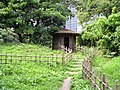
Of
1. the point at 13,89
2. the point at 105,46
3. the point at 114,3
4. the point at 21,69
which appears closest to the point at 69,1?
the point at 114,3

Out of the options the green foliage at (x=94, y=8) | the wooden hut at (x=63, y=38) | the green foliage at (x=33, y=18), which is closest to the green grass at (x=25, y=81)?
the green foliage at (x=33, y=18)

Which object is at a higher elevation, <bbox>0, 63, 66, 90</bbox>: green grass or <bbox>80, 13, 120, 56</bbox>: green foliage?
<bbox>80, 13, 120, 56</bbox>: green foliage

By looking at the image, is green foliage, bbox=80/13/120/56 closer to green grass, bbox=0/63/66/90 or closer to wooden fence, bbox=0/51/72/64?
wooden fence, bbox=0/51/72/64

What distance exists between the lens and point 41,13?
2789 cm

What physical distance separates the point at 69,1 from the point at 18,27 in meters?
10.4

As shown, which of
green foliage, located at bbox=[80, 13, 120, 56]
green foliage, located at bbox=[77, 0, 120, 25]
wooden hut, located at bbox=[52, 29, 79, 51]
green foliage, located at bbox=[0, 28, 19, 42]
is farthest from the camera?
wooden hut, located at bbox=[52, 29, 79, 51]

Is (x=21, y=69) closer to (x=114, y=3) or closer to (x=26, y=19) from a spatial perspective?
(x=26, y=19)

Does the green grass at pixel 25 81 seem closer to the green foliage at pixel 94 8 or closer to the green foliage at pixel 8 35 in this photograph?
the green foliage at pixel 8 35

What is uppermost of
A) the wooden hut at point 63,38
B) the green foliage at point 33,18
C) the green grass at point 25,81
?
the green foliage at point 33,18

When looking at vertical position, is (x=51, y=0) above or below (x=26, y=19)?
above

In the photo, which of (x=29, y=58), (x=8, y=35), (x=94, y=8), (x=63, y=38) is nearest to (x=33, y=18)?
(x=8, y=35)

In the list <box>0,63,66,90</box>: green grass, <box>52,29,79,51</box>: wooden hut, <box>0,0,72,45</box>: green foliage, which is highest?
<box>0,0,72,45</box>: green foliage

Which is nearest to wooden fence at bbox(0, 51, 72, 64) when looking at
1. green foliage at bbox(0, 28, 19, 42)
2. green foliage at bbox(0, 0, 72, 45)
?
green foliage at bbox(0, 0, 72, 45)

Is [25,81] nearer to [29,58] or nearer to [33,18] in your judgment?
[29,58]
